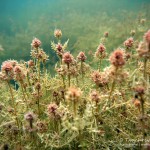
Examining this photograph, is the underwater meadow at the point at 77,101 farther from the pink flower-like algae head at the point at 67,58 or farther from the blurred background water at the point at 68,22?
the blurred background water at the point at 68,22

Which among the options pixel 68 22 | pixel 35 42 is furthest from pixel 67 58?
pixel 68 22

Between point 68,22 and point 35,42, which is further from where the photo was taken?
point 68,22

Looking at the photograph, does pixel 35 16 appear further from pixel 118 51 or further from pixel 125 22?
pixel 118 51

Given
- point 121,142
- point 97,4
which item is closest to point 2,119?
point 121,142

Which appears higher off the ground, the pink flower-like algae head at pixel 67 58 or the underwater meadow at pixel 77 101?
the pink flower-like algae head at pixel 67 58

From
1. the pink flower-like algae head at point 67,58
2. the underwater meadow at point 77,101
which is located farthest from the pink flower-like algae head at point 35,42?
the pink flower-like algae head at point 67,58

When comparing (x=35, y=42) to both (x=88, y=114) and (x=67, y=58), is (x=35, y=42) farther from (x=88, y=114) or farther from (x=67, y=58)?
(x=88, y=114)

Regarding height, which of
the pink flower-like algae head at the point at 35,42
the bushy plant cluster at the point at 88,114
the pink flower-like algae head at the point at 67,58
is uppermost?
the pink flower-like algae head at the point at 35,42

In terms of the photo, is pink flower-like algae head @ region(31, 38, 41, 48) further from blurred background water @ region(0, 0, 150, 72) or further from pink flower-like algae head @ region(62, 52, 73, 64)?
blurred background water @ region(0, 0, 150, 72)
